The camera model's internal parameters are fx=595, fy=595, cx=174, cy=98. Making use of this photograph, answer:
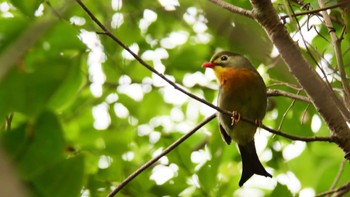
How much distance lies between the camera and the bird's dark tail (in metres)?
4.11

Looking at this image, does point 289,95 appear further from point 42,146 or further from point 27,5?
point 42,146

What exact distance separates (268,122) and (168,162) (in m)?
1.66

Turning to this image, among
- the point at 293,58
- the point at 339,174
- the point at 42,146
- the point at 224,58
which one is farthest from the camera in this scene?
the point at 224,58

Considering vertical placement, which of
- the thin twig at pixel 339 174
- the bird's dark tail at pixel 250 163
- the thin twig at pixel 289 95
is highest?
the bird's dark tail at pixel 250 163

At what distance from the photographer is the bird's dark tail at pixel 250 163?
411 centimetres

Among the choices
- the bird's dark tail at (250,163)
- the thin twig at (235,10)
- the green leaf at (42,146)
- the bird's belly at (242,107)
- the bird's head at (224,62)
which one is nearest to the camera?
the green leaf at (42,146)

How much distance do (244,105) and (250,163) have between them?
1.44 feet

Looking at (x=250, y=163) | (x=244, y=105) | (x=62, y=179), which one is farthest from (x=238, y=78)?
(x=62, y=179)

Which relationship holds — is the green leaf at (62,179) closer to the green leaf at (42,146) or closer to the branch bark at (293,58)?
the green leaf at (42,146)

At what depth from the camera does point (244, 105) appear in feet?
13.4

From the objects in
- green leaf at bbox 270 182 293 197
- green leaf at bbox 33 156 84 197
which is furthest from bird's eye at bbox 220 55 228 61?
green leaf at bbox 33 156 84 197

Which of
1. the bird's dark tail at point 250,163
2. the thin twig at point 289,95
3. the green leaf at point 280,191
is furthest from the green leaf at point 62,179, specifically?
the bird's dark tail at point 250,163

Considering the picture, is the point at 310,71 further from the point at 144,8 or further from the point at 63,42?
the point at 144,8

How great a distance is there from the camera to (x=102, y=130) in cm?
450
